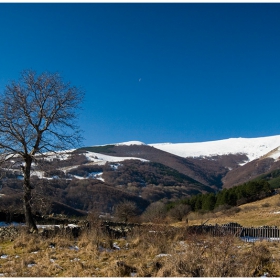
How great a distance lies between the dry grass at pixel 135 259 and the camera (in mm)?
8031

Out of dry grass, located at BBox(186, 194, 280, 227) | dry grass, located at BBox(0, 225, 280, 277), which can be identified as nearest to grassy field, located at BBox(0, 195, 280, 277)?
dry grass, located at BBox(0, 225, 280, 277)

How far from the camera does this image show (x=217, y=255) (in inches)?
326

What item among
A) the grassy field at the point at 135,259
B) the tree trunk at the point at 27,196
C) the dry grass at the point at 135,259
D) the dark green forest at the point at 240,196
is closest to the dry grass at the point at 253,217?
the dark green forest at the point at 240,196

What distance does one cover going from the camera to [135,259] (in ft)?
33.9

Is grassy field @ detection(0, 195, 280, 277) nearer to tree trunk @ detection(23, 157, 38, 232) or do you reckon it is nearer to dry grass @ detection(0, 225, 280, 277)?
dry grass @ detection(0, 225, 280, 277)

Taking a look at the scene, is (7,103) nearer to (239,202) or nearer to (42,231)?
(42,231)

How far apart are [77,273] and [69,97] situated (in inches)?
369

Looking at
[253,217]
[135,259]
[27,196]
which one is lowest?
[253,217]

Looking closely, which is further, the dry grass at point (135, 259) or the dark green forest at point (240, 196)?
the dark green forest at point (240, 196)

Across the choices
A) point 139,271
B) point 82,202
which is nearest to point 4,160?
point 139,271

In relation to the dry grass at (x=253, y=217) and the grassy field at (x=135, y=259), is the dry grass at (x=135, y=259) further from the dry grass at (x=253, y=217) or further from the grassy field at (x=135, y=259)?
the dry grass at (x=253, y=217)

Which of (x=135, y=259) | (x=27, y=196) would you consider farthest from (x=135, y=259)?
(x=27, y=196)

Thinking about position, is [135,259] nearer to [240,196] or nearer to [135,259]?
[135,259]

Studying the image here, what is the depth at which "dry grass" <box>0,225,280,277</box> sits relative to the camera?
8031 millimetres
